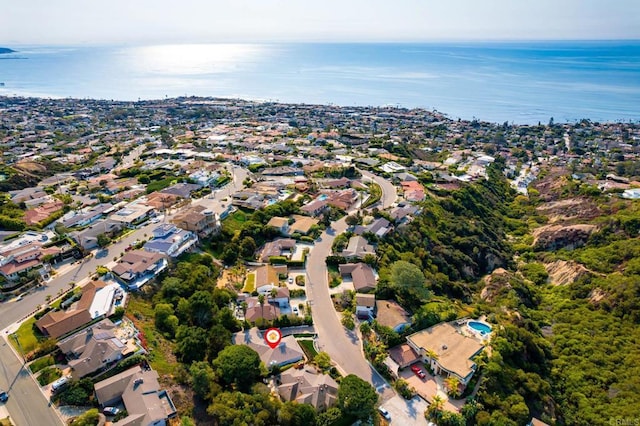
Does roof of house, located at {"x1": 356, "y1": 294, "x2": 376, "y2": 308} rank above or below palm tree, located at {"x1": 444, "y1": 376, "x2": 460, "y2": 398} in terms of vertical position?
above

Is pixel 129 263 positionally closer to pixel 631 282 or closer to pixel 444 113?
pixel 631 282

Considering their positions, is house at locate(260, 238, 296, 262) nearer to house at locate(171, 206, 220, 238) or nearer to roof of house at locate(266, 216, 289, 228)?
roof of house at locate(266, 216, 289, 228)

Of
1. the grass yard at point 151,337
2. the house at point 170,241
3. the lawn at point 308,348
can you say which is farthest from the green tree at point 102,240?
the lawn at point 308,348

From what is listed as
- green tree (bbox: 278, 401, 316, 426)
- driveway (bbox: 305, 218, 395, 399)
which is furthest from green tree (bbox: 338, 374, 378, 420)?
driveway (bbox: 305, 218, 395, 399)

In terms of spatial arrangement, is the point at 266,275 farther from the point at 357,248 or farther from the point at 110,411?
the point at 110,411

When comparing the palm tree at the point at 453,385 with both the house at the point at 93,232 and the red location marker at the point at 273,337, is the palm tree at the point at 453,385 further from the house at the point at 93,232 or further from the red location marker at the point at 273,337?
the house at the point at 93,232
